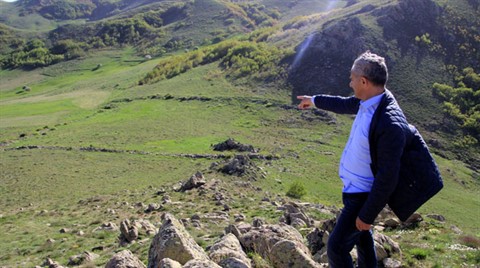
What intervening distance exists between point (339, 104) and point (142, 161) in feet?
107

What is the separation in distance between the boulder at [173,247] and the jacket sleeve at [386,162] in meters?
3.88

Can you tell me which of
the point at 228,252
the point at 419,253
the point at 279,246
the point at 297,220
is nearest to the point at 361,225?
the point at 279,246

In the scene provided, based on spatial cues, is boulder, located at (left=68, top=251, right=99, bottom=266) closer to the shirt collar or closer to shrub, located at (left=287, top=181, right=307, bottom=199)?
the shirt collar

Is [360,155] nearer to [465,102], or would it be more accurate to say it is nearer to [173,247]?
[173,247]

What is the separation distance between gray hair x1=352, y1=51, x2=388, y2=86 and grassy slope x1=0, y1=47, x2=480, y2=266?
5480mm

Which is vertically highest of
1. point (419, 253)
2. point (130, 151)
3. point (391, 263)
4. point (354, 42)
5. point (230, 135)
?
point (391, 263)

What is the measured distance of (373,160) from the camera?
5621 millimetres

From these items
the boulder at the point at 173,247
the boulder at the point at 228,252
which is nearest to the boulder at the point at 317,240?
the boulder at the point at 228,252

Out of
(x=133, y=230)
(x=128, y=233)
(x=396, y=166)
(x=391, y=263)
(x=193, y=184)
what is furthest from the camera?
(x=193, y=184)

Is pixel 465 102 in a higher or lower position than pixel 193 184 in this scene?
lower

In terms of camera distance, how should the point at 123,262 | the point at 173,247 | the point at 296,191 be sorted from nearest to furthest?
the point at 173,247, the point at 123,262, the point at 296,191

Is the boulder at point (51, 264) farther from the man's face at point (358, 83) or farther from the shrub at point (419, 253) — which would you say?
the man's face at point (358, 83)

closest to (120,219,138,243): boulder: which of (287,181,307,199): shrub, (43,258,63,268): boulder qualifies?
(43,258,63,268): boulder

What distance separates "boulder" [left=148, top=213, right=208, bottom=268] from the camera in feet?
26.9
